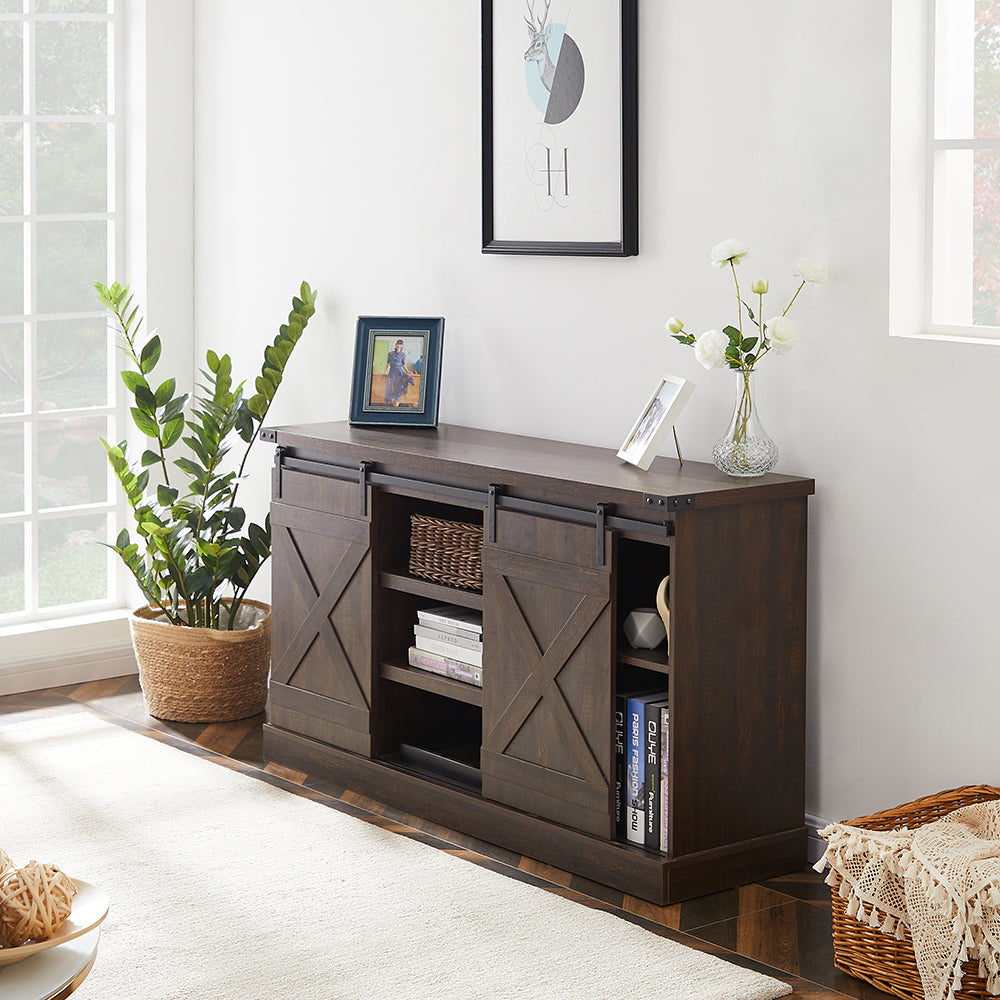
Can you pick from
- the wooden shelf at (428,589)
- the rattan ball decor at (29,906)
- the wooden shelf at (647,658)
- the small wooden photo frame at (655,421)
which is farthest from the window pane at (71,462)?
the rattan ball decor at (29,906)

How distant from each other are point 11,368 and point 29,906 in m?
3.43

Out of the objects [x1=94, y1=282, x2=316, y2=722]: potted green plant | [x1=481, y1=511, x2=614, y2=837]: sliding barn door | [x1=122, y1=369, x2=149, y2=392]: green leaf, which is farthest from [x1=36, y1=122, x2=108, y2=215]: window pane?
[x1=481, y1=511, x2=614, y2=837]: sliding barn door

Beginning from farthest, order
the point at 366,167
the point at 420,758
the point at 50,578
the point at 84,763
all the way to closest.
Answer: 1. the point at 50,578
2. the point at 366,167
3. the point at 84,763
4. the point at 420,758

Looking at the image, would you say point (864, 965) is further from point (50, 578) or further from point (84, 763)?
point (50, 578)

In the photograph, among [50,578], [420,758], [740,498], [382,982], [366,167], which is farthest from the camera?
[50,578]

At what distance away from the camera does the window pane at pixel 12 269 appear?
5195 mm

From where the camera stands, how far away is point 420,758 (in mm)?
4086

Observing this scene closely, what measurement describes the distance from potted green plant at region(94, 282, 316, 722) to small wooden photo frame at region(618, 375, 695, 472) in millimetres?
1539

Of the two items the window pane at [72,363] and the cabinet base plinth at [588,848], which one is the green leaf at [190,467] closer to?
the window pane at [72,363]

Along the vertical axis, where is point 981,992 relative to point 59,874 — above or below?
below

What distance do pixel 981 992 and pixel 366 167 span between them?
9.88 ft

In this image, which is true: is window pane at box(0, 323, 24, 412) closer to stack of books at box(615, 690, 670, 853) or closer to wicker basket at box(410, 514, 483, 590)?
wicker basket at box(410, 514, 483, 590)

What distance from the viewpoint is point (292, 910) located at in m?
3.33

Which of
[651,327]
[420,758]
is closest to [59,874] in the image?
[420,758]
